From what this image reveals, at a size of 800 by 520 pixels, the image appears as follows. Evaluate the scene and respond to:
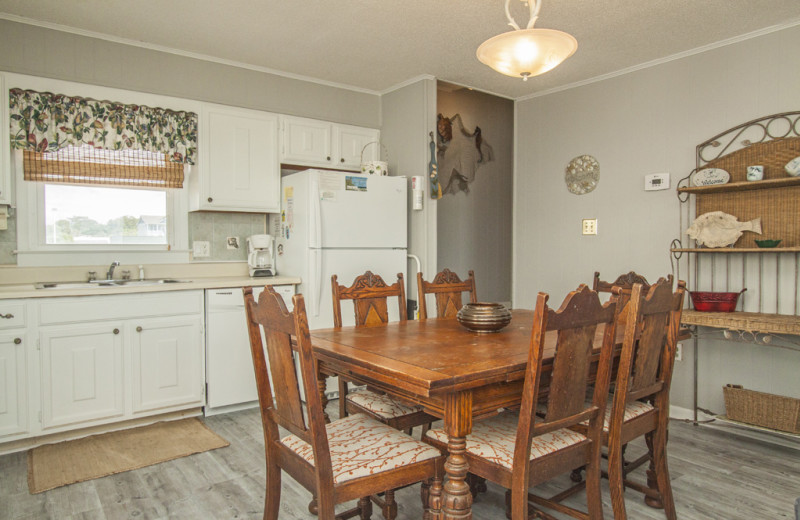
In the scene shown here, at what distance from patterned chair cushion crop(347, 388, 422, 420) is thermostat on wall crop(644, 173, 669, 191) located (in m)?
2.52

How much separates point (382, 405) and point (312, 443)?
711 mm

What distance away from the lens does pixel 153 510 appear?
2205 mm

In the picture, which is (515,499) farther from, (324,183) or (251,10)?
(251,10)

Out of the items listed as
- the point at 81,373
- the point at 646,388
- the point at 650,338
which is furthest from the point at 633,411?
the point at 81,373

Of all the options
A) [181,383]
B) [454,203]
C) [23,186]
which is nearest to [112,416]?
[181,383]

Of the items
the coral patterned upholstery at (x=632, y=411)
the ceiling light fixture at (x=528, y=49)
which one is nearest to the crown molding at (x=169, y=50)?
the ceiling light fixture at (x=528, y=49)

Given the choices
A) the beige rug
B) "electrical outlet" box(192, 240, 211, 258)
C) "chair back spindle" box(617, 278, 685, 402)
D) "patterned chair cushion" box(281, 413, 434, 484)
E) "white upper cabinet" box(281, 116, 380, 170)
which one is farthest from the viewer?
"white upper cabinet" box(281, 116, 380, 170)

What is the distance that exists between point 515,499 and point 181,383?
2.47m

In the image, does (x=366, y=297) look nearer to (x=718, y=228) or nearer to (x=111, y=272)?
(x=111, y=272)

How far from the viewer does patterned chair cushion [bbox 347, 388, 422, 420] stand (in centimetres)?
210

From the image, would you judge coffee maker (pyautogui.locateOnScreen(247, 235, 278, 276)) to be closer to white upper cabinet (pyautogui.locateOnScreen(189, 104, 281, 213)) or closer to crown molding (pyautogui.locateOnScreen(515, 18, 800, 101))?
white upper cabinet (pyautogui.locateOnScreen(189, 104, 281, 213))

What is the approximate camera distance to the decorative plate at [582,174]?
4.01 m

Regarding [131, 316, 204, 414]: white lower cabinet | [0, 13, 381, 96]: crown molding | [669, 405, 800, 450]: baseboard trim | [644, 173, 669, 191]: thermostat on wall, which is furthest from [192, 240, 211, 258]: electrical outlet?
[669, 405, 800, 450]: baseboard trim

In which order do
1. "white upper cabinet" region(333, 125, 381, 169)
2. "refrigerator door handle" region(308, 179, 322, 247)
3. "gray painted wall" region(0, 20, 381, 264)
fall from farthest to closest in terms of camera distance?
1. "white upper cabinet" region(333, 125, 381, 169)
2. "refrigerator door handle" region(308, 179, 322, 247)
3. "gray painted wall" region(0, 20, 381, 264)
